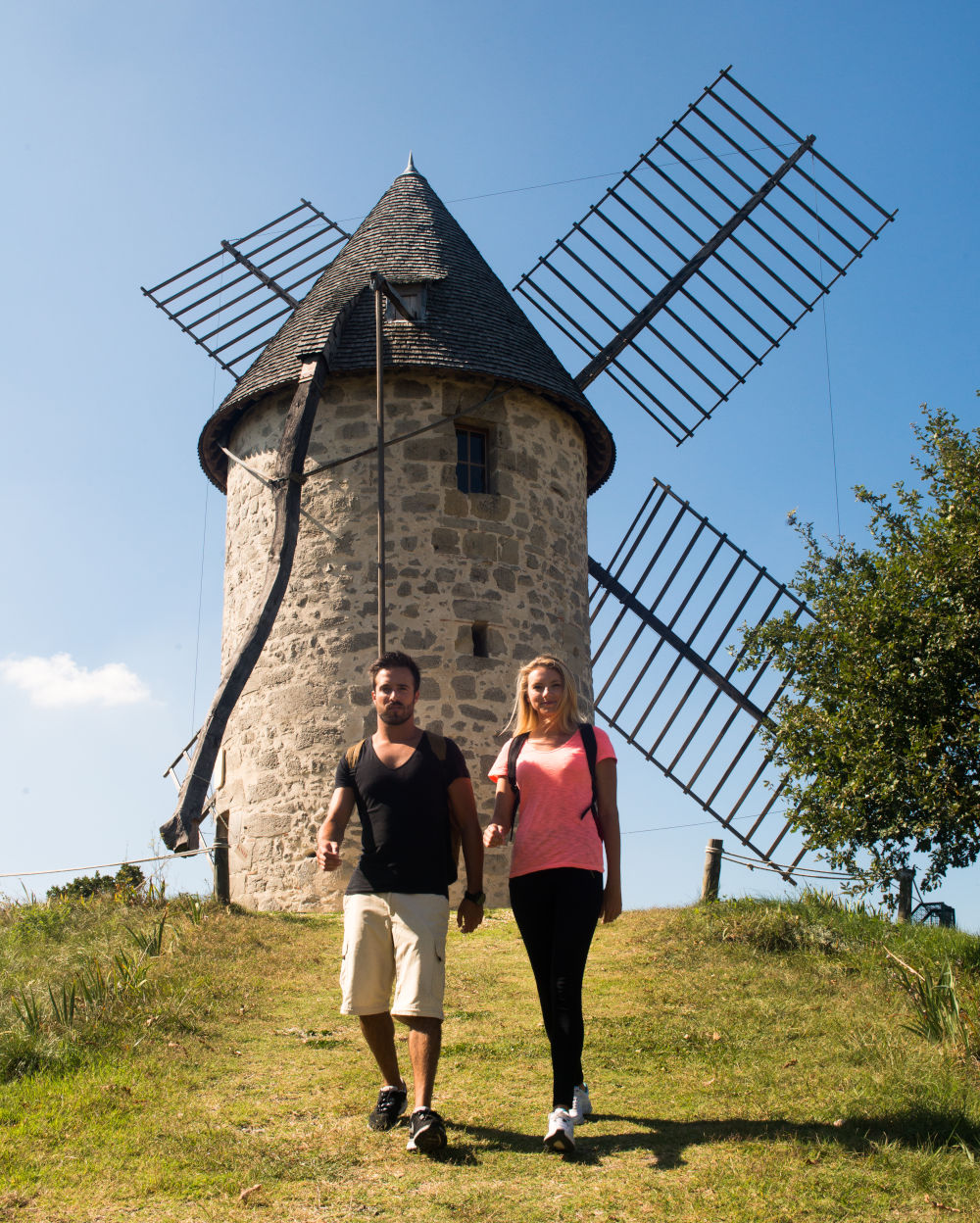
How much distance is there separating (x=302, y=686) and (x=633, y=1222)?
24.2ft

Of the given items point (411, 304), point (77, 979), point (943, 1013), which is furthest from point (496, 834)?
point (411, 304)

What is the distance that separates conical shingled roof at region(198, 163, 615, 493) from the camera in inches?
432

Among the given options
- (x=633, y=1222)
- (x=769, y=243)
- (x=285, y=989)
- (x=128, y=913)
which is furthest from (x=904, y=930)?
(x=769, y=243)

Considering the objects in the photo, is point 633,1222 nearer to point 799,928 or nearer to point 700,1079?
point 700,1079

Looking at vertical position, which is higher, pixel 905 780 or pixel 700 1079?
pixel 905 780

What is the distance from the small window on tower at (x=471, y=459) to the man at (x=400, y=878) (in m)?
6.94

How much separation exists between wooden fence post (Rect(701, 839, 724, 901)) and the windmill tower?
217 centimetres

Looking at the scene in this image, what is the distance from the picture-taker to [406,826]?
159 inches

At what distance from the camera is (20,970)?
6.41 meters

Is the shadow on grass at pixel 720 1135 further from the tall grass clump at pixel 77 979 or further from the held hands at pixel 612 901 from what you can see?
the tall grass clump at pixel 77 979

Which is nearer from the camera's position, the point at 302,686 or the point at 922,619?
the point at 922,619

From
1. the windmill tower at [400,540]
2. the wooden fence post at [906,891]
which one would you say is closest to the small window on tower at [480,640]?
the windmill tower at [400,540]

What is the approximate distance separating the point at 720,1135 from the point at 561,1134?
61 centimetres

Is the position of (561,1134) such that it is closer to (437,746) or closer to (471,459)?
(437,746)
